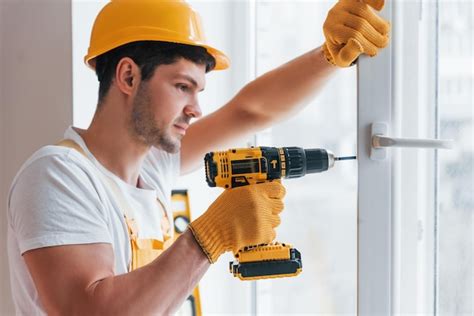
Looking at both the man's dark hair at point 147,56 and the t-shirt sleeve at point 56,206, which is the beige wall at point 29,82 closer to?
the man's dark hair at point 147,56

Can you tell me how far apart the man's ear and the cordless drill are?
305mm

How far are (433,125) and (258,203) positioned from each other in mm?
421

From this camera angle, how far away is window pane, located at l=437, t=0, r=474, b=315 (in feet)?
4.15

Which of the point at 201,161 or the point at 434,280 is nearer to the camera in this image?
the point at 434,280

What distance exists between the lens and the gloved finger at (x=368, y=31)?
1211 millimetres

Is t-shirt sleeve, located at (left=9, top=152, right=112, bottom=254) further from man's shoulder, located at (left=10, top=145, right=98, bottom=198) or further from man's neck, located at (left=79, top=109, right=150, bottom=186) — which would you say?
man's neck, located at (left=79, top=109, right=150, bottom=186)

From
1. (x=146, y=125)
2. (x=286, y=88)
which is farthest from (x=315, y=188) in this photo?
(x=146, y=125)

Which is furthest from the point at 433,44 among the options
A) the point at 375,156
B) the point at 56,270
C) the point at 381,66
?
the point at 56,270

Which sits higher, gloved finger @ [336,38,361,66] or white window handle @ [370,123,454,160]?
gloved finger @ [336,38,361,66]

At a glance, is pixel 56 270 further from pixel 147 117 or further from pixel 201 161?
pixel 201 161

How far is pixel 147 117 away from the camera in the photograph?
144cm

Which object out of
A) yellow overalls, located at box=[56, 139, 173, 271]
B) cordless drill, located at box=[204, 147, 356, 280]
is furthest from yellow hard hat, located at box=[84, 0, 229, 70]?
cordless drill, located at box=[204, 147, 356, 280]

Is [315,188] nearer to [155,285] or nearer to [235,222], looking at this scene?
[235,222]

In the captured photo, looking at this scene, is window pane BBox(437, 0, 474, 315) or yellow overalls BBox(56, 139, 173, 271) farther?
yellow overalls BBox(56, 139, 173, 271)
